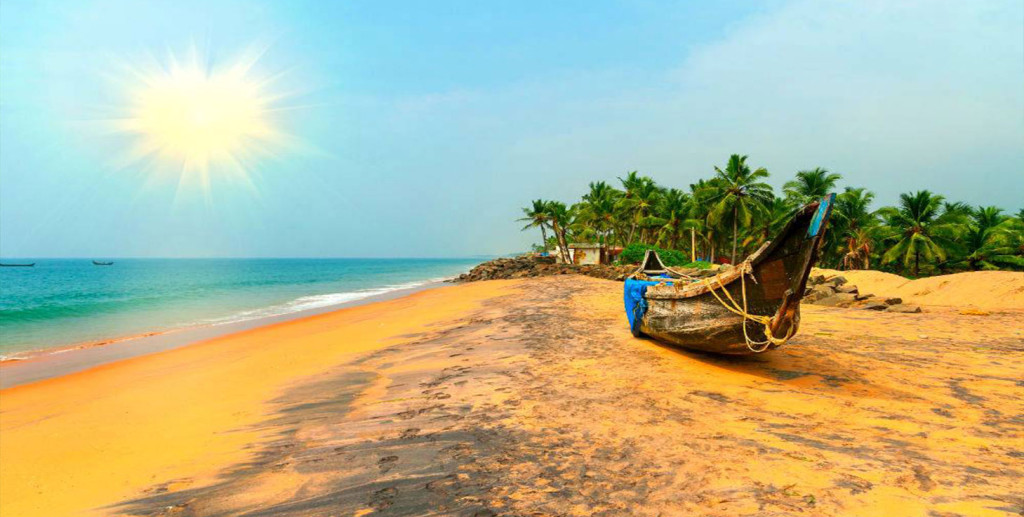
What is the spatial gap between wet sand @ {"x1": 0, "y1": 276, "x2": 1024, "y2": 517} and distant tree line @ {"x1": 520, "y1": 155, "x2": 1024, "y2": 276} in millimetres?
24908

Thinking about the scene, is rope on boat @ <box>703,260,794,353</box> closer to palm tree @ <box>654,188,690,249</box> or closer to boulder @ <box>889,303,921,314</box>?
boulder @ <box>889,303,921,314</box>

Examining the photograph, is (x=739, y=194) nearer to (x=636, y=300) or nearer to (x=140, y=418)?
(x=636, y=300)

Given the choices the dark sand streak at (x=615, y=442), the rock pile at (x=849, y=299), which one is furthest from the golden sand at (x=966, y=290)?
the dark sand streak at (x=615, y=442)

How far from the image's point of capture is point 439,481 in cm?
380

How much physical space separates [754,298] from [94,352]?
58.9ft

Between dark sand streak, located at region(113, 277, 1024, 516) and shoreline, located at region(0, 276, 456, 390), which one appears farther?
shoreline, located at region(0, 276, 456, 390)

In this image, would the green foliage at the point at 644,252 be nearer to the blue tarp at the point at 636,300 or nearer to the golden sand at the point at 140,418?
the blue tarp at the point at 636,300

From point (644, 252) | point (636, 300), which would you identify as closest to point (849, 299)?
point (636, 300)

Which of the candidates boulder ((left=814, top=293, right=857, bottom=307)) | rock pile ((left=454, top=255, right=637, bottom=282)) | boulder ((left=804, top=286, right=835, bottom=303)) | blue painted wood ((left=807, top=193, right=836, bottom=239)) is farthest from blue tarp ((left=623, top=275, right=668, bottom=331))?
rock pile ((left=454, top=255, right=637, bottom=282))

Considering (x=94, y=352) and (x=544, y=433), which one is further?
(x=94, y=352)

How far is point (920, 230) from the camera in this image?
105ft

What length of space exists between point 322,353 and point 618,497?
898 centimetres

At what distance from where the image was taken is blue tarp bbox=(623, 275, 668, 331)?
8.38 m

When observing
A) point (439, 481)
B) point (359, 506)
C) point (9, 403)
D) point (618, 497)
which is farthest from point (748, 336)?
point (9, 403)
